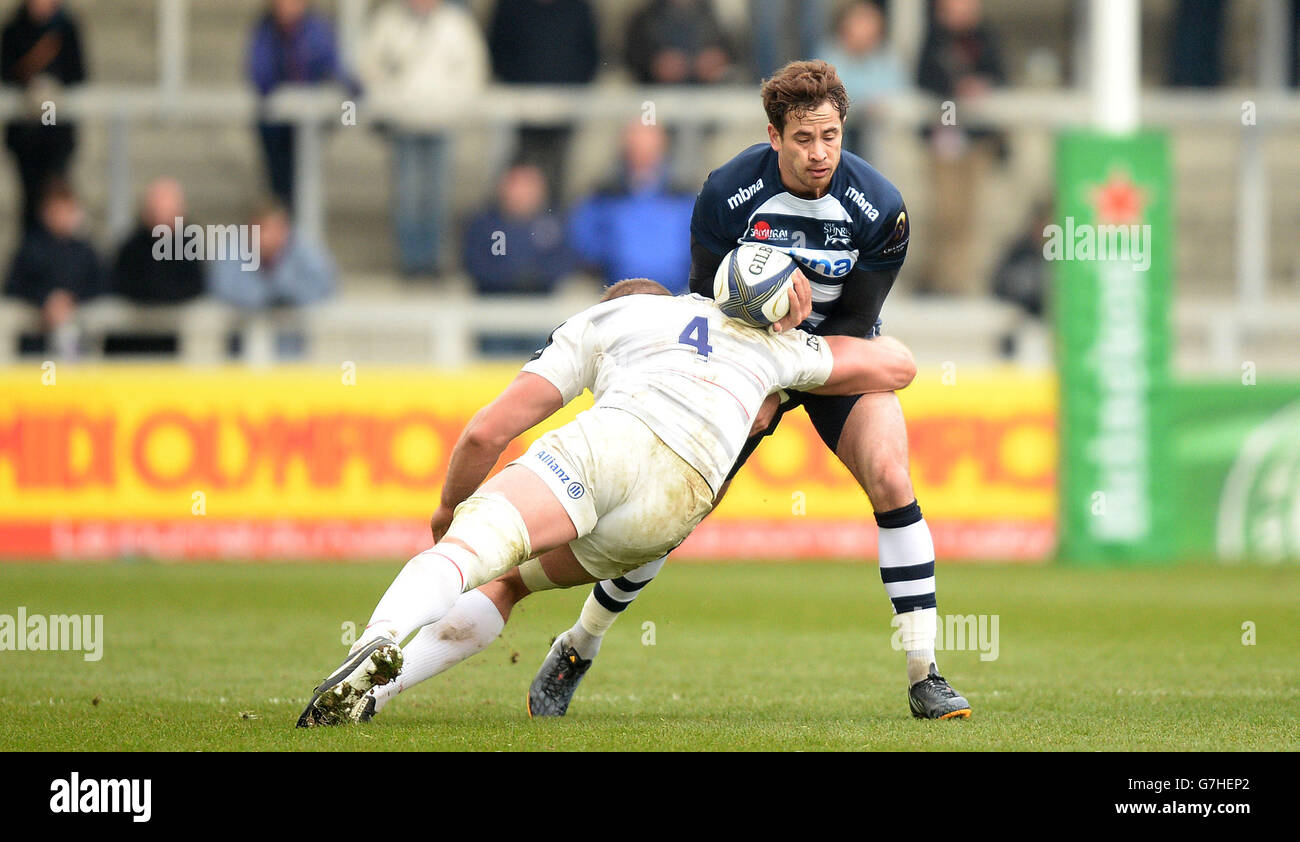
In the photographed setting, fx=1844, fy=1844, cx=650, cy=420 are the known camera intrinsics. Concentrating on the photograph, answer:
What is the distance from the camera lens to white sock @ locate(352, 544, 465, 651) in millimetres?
5477

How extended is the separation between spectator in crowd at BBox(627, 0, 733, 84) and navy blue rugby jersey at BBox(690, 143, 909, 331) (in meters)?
9.68

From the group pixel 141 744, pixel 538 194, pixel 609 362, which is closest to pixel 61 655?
pixel 141 744

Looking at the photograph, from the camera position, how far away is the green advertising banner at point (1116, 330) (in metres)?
13.7

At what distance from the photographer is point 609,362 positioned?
244 inches

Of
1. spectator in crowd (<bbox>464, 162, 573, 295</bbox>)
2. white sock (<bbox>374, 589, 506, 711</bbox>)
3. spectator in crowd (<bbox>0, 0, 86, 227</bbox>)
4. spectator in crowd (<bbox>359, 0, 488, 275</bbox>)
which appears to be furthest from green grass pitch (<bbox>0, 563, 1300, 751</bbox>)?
spectator in crowd (<bbox>0, 0, 86, 227</bbox>)

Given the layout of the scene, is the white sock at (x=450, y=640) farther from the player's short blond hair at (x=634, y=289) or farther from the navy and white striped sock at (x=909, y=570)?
the navy and white striped sock at (x=909, y=570)

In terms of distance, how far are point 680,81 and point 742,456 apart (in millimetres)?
9979

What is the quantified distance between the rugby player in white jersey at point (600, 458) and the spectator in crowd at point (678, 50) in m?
10.0

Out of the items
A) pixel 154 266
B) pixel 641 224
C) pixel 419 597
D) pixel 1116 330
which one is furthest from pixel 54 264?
pixel 419 597

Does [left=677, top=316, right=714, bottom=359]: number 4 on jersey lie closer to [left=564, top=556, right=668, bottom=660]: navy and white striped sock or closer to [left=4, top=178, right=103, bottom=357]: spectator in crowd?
[left=564, top=556, right=668, bottom=660]: navy and white striped sock

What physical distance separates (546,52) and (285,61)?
7.37 ft

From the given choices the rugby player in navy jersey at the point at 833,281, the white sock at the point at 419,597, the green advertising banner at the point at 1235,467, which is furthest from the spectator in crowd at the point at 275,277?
the white sock at the point at 419,597

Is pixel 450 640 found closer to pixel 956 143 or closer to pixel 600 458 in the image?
pixel 600 458

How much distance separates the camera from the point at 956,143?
15742 millimetres
